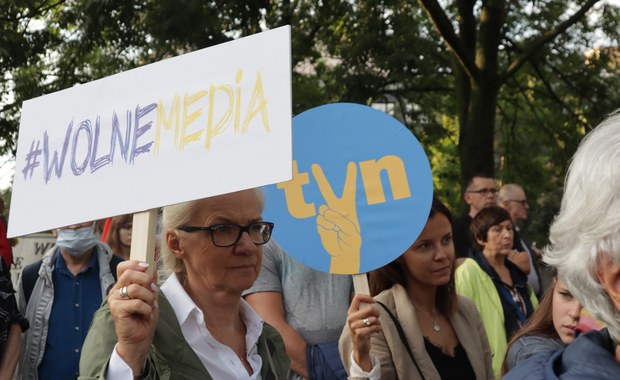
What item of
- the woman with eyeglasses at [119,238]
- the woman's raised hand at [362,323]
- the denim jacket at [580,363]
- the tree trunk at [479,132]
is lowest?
the denim jacket at [580,363]

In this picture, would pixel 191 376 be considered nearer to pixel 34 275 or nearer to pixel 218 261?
pixel 218 261

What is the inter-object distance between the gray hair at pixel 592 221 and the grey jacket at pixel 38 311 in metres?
3.81

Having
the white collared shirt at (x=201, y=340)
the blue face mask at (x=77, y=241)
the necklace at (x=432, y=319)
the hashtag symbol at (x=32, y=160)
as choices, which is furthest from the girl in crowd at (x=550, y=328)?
the blue face mask at (x=77, y=241)

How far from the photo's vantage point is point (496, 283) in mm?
5793

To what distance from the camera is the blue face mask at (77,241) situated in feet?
17.5

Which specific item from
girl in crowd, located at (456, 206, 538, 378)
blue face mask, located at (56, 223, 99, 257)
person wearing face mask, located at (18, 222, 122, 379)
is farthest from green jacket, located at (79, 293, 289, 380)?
girl in crowd, located at (456, 206, 538, 378)

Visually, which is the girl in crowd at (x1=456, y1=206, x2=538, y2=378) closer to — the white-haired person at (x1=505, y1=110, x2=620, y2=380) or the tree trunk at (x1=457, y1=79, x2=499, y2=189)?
the white-haired person at (x1=505, y1=110, x2=620, y2=380)

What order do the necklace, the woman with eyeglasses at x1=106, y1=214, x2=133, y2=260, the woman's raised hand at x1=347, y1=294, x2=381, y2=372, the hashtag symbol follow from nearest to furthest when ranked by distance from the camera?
the hashtag symbol < the woman's raised hand at x1=347, y1=294, x2=381, y2=372 < the necklace < the woman with eyeglasses at x1=106, y1=214, x2=133, y2=260

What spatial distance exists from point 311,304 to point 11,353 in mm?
1499

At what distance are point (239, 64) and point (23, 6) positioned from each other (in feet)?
25.1

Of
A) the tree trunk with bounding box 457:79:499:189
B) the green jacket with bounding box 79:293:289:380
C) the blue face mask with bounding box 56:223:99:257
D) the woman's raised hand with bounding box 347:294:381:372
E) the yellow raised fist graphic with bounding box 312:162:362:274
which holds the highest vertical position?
the tree trunk with bounding box 457:79:499:189

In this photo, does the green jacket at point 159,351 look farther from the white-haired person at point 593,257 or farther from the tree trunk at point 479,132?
the tree trunk at point 479,132

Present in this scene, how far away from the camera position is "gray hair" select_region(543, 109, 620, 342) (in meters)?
1.75

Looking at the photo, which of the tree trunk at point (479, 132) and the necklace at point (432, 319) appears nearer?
the necklace at point (432, 319)
